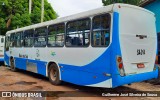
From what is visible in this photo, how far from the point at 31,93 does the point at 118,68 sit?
3.50m

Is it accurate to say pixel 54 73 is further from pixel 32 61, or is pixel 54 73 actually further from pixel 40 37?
Answer: pixel 32 61

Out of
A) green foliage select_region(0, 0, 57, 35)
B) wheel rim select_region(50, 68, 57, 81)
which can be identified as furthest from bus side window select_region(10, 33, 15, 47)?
green foliage select_region(0, 0, 57, 35)

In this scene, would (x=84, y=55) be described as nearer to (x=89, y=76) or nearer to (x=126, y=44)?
(x=89, y=76)

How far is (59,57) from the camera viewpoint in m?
10.1

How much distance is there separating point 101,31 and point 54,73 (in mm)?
3908

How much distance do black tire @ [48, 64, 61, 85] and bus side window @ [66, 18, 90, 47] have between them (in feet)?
5.21

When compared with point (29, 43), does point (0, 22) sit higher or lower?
higher

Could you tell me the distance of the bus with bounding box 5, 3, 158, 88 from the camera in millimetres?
7488

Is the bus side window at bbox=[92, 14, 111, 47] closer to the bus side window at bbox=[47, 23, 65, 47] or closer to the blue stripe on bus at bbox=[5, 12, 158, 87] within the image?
the blue stripe on bus at bbox=[5, 12, 158, 87]

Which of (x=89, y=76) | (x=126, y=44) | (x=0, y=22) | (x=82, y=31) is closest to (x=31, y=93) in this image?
(x=89, y=76)

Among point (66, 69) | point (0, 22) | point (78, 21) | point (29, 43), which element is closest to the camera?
point (78, 21)

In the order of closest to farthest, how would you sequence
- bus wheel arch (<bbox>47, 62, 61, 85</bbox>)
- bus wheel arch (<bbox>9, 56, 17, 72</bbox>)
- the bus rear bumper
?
the bus rear bumper, bus wheel arch (<bbox>47, 62, 61, 85</bbox>), bus wheel arch (<bbox>9, 56, 17, 72</bbox>)

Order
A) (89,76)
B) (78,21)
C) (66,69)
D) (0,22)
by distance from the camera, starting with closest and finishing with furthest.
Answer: (89,76) < (78,21) < (66,69) < (0,22)

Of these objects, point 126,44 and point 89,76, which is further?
point 89,76
